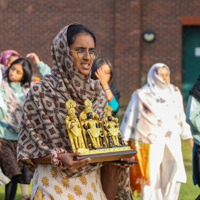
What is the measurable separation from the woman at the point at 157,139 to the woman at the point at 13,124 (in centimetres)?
156

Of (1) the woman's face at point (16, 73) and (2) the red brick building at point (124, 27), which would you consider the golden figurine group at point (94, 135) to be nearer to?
(1) the woman's face at point (16, 73)

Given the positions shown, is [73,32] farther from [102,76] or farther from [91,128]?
[102,76]

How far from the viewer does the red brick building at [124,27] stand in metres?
16.2

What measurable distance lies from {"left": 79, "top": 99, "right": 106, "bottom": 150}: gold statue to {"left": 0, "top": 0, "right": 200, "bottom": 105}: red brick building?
507 inches

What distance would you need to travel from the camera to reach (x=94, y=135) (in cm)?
315

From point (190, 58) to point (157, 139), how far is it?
9.59 meters

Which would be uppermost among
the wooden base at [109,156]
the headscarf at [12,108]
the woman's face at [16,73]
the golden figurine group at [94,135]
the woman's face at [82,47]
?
the woman's face at [82,47]

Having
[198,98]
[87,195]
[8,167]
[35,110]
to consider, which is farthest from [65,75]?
[8,167]

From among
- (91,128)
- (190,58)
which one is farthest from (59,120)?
(190,58)

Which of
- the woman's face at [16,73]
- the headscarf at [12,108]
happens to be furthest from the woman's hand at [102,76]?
the woman's face at [16,73]

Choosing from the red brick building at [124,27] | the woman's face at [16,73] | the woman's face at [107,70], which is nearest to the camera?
the woman's face at [107,70]

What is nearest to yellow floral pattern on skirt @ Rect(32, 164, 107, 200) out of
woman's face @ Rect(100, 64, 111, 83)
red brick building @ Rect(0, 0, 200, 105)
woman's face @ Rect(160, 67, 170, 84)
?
woman's face @ Rect(100, 64, 111, 83)

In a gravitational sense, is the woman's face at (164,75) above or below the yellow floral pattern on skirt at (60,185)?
above

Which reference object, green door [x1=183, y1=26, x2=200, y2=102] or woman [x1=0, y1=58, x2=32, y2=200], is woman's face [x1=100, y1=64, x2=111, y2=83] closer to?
woman [x1=0, y1=58, x2=32, y2=200]
